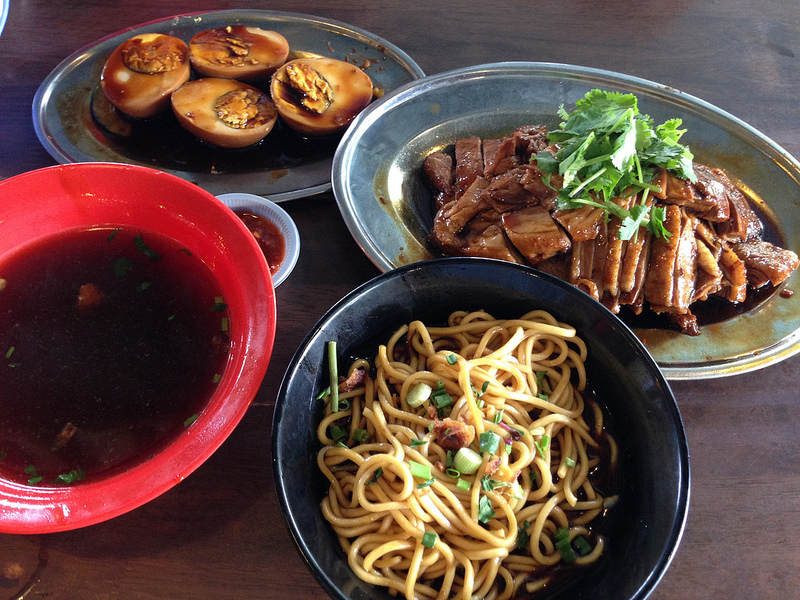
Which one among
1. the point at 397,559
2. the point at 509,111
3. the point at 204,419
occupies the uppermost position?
the point at 509,111

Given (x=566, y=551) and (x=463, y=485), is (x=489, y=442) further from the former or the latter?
(x=566, y=551)

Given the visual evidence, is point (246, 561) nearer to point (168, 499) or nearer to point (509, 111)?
point (168, 499)

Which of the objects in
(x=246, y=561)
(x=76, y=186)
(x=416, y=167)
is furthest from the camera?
(x=416, y=167)

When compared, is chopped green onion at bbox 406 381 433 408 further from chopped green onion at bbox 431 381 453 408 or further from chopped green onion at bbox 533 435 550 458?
chopped green onion at bbox 533 435 550 458

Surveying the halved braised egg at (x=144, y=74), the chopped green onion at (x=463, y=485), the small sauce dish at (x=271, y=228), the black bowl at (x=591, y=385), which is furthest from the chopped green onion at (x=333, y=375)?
the halved braised egg at (x=144, y=74)

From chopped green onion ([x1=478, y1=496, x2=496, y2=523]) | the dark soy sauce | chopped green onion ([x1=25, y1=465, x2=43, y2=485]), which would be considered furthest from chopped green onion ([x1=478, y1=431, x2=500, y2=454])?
the dark soy sauce

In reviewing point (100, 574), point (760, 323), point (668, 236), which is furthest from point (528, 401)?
point (100, 574)

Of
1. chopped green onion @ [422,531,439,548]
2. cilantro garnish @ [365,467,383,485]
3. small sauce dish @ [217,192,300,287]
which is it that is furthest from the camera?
small sauce dish @ [217,192,300,287]
